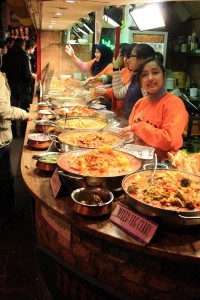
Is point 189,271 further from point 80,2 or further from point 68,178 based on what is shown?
point 80,2

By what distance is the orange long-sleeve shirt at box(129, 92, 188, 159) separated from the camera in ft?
10.0

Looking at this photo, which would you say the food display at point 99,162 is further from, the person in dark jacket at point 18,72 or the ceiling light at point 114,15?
the person in dark jacket at point 18,72

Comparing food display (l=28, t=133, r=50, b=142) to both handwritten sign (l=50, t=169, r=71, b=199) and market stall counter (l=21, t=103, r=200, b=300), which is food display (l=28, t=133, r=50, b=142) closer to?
market stall counter (l=21, t=103, r=200, b=300)

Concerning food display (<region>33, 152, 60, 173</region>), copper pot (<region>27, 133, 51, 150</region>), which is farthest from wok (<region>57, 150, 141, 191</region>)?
copper pot (<region>27, 133, 51, 150</region>)

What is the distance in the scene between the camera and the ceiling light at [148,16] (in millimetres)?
5898

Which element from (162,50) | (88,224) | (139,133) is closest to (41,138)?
(139,133)

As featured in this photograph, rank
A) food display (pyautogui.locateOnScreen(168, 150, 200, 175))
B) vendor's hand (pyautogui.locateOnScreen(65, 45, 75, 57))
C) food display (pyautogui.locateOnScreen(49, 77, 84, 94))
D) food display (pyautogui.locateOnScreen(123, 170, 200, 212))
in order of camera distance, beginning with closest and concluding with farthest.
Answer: food display (pyautogui.locateOnScreen(123, 170, 200, 212)) < food display (pyautogui.locateOnScreen(168, 150, 200, 175)) < food display (pyautogui.locateOnScreen(49, 77, 84, 94)) < vendor's hand (pyautogui.locateOnScreen(65, 45, 75, 57))

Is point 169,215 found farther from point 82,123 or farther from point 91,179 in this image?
point 82,123

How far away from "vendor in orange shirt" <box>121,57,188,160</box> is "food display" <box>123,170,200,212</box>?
881 millimetres

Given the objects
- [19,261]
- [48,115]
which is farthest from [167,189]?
[48,115]

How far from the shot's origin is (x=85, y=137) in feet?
10.2

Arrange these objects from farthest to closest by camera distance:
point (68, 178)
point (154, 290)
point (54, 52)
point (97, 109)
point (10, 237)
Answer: point (54, 52), point (97, 109), point (10, 237), point (68, 178), point (154, 290)

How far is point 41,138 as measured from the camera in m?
3.43

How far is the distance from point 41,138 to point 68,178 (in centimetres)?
145
